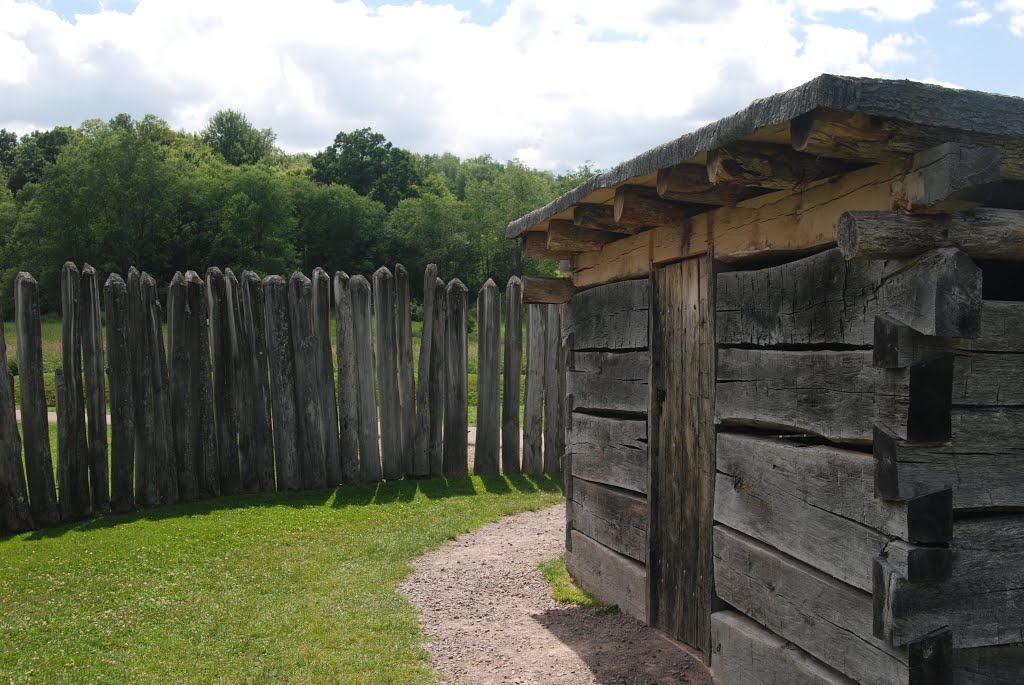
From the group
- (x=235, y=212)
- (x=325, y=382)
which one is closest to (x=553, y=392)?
(x=325, y=382)

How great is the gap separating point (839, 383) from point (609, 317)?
265 centimetres

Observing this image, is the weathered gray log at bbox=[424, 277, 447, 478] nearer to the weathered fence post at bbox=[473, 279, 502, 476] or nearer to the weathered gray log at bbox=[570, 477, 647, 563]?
the weathered fence post at bbox=[473, 279, 502, 476]

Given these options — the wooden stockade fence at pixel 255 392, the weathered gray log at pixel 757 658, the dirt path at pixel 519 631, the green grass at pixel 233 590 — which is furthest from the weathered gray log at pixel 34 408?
the weathered gray log at pixel 757 658

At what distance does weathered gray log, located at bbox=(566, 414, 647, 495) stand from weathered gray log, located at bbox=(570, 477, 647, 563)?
79mm

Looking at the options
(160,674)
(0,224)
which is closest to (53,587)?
(160,674)

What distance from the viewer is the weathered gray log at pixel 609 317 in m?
5.64

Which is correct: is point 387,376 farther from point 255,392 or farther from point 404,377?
point 255,392

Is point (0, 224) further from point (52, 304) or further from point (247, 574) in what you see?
point (247, 574)

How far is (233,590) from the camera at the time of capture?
613 centimetres

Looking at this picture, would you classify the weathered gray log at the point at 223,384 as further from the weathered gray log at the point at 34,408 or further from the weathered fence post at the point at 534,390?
the weathered fence post at the point at 534,390

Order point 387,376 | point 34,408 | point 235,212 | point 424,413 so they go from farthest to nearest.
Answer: point 235,212, point 424,413, point 387,376, point 34,408

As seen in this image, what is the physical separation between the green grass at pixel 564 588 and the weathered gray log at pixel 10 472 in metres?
4.72

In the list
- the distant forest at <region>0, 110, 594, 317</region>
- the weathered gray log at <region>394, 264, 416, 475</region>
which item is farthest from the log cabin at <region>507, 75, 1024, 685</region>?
the distant forest at <region>0, 110, 594, 317</region>

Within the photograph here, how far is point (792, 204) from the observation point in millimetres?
3992
